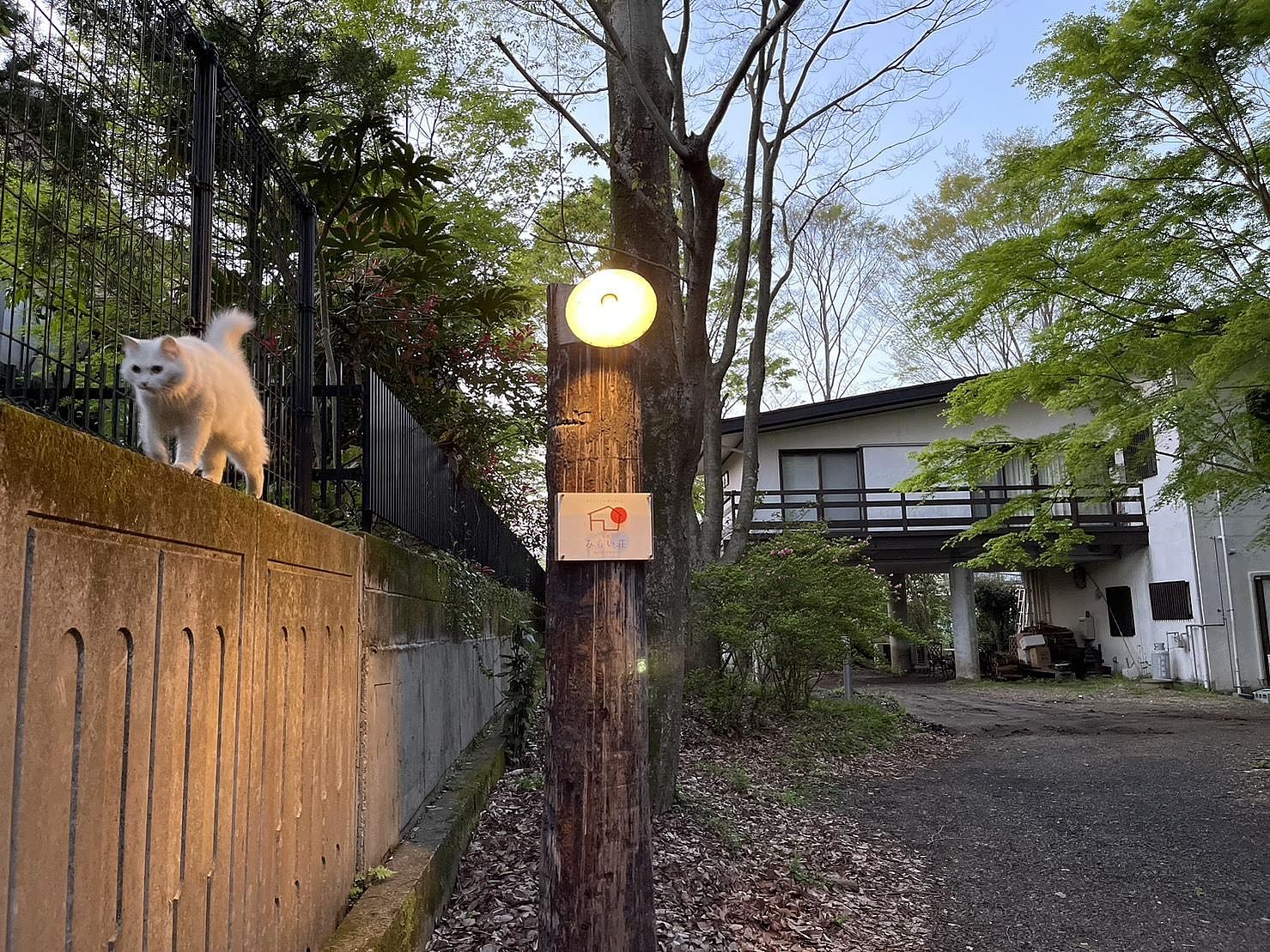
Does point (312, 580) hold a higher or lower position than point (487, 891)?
higher

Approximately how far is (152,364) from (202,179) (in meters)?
0.86

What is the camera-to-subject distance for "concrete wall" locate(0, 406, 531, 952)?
1576 mm

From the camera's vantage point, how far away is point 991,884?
233 inches

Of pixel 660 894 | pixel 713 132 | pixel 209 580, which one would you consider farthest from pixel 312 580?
pixel 713 132

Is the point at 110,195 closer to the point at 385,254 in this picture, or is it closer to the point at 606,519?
the point at 606,519

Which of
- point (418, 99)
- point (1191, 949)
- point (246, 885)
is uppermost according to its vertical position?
point (418, 99)

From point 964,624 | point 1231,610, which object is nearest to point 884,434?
point 964,624

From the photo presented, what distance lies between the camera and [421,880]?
3.98 metres

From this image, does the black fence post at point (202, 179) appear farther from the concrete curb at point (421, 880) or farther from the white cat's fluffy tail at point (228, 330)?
the concrete curb at point (421, 880)

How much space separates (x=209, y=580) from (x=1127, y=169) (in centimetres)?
1142

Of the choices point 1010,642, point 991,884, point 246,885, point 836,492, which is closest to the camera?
point 246,885

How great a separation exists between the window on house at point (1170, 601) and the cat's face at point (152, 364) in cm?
1993

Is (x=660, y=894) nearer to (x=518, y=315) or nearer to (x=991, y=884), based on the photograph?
(x=991, y=884)

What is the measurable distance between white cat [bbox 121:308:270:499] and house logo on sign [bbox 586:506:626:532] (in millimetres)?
1173
